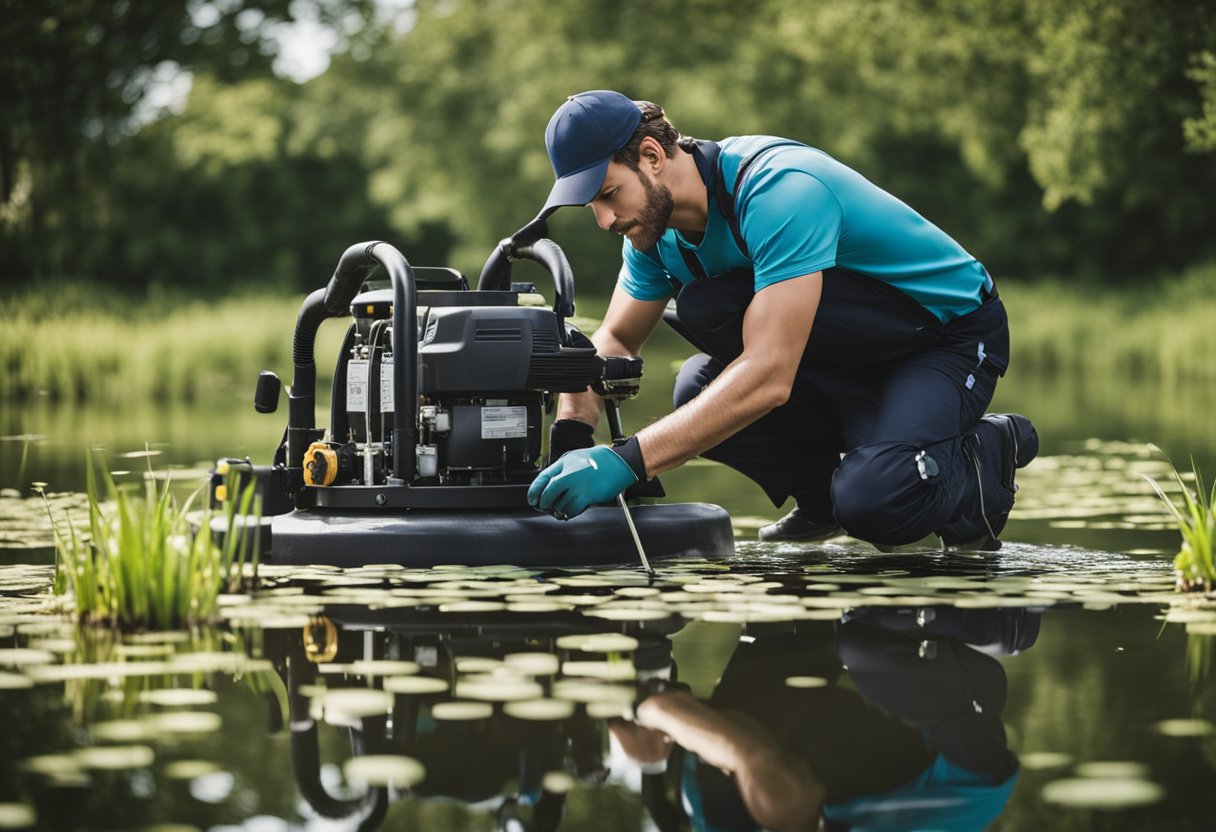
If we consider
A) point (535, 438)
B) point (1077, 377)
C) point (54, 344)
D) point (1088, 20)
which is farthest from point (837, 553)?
point (1077, 377)

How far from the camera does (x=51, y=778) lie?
2.41m

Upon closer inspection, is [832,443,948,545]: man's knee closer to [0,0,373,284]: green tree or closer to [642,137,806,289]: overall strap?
[642,137,806,289]: overall strap

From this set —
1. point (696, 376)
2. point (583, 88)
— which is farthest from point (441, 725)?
point (583, 88)

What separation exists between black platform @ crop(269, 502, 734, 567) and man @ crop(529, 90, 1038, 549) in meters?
0.27

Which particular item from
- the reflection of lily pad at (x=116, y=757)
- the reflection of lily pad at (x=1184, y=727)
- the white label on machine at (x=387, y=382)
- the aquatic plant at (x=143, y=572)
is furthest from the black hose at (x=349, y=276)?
the reflection of lily pad at (x=1184, y=727)

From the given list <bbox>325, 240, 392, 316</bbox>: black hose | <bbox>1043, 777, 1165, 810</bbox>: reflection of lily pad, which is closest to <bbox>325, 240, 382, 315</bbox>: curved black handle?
<bbox>325, 240, 392, 316</bbox>: black hose

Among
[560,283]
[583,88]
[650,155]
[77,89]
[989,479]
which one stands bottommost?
[989,479]

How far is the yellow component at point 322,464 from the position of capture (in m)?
4.55

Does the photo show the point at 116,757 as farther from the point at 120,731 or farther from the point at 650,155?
the point at 650,155

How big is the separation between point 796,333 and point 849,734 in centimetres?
173

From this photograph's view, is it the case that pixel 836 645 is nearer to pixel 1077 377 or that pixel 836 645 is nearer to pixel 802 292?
pixel 802 292

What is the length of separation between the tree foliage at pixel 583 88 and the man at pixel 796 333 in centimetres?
884

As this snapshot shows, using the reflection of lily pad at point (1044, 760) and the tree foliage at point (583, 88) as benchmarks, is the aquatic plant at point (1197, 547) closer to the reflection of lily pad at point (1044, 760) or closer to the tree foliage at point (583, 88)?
the reflection of lily pad at point (1044, 760)

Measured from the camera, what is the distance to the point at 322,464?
455cm
